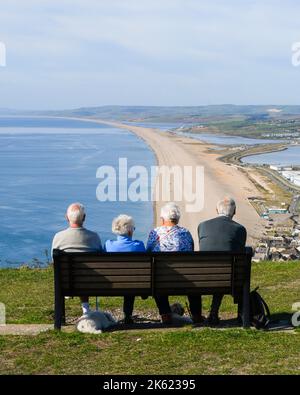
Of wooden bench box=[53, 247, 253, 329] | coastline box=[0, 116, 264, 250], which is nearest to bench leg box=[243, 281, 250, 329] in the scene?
wooden bench box=[53, 247, 253, 329]

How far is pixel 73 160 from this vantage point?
77688 mm

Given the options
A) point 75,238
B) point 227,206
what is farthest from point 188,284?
point 75,238

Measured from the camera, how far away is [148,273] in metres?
5.62

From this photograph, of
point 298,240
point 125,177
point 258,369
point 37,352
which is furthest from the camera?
point 125,177

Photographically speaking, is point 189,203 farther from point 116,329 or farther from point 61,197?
point 116,329

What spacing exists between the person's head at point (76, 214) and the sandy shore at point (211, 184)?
21.2m

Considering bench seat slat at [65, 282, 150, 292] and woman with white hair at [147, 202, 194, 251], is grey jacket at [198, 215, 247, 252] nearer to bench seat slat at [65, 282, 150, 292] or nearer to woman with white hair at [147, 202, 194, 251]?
woman with white hair at [147, 202, 194, 251]

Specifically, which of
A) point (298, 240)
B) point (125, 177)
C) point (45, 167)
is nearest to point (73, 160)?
point (45, 167)

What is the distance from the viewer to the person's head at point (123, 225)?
588 centimetres

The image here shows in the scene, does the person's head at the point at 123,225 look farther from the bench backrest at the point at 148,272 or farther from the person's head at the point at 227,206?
the person's head at the point at 227,206

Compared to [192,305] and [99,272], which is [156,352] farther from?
[192,305]

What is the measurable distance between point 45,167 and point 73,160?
25.6 feet

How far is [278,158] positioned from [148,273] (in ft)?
290

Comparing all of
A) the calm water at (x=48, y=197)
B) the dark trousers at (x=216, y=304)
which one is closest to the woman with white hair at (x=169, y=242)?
the dark trousers at (x=216, y=304)
